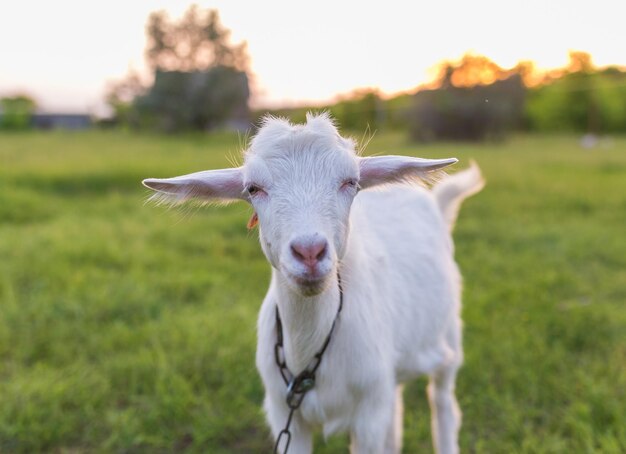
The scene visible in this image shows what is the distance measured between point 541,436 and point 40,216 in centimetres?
622

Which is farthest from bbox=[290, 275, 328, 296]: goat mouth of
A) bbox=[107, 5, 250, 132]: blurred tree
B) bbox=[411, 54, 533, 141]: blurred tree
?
bbox=[107, 5, 250, 132]: blurred tree

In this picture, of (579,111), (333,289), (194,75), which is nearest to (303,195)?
(333,289)

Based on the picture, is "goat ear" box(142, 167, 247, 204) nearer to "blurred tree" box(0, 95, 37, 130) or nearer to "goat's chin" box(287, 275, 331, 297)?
"goat's chin" box(287, 275, 331, 297)

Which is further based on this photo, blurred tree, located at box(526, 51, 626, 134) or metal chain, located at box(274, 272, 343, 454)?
blurred tree, located at box(526, 51, 626, 134)

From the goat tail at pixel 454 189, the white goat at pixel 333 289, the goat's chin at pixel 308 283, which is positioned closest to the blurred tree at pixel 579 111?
the goat tail at pixel 454 189

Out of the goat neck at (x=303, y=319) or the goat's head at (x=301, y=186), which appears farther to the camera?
→ the goat neck at (x=303, y=319)

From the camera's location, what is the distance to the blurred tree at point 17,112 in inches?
1415

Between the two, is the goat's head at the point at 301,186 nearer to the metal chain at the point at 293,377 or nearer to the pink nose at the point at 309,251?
the pink nose at the point at 309,251

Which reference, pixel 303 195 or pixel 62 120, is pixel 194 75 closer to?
pixel 303 195

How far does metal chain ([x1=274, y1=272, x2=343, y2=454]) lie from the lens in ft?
6.94

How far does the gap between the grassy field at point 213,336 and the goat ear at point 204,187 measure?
21 centimetres

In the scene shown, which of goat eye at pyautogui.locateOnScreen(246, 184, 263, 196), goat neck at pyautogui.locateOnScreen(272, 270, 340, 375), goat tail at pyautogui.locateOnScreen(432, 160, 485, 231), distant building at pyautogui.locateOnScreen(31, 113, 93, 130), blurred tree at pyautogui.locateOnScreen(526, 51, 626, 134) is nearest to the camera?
goat eye at pyautogui.locateOnScreen(246, 184, 263, 196)

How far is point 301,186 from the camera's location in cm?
186

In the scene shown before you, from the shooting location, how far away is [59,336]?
12.6 ft
